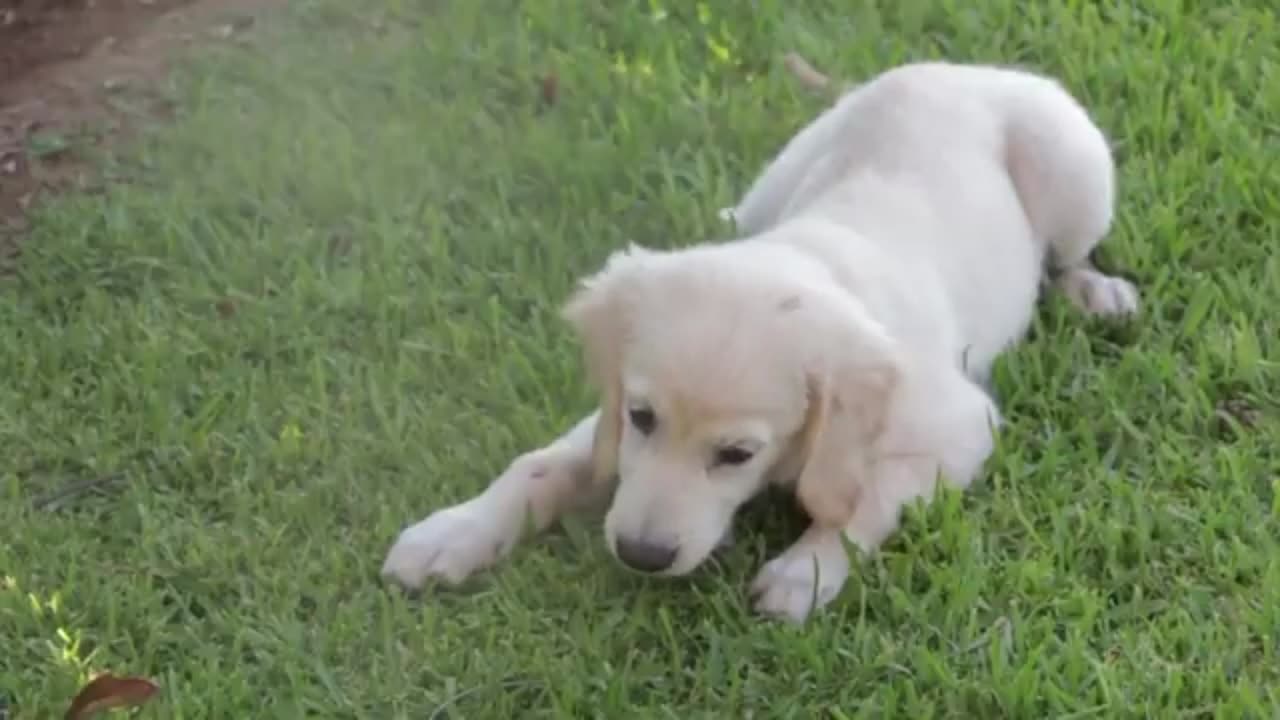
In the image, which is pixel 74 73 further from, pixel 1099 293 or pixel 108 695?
pixel 1099 293

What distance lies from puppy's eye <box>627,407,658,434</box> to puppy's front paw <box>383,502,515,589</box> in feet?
1.36

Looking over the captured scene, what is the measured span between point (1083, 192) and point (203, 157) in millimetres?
2313

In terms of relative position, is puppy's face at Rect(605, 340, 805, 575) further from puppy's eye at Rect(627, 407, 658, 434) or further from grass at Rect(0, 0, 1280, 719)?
grass at Rect(0, 0, 1280, 719)

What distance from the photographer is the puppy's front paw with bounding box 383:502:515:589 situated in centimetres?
394

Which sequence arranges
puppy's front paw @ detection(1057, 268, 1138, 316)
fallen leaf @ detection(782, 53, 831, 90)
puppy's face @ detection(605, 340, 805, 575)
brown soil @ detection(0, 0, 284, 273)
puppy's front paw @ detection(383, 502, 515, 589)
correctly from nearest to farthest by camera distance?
puppy's face @ detection(605, 340, 805, 575) < puppy's front paw @ detection(383, 502, 515, 589) < puppy's front paw @ detection(1057, 268, 1138, 316) < brown soil @ detection(0, 0, 284, 273) < fallen leaf @ detection(782, 53, 831, 90)

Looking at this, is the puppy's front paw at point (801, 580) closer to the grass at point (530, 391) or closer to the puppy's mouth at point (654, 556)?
the grass at point (530, 391)

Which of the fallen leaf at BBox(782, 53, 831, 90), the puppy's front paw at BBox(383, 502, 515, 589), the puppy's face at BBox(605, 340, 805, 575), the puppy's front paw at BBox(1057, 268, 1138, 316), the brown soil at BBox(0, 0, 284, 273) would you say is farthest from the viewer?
the fallen leaf at BBox(782, 53, 831, 90)

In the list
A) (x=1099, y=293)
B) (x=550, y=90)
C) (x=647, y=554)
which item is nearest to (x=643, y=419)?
(x=647, y=554)

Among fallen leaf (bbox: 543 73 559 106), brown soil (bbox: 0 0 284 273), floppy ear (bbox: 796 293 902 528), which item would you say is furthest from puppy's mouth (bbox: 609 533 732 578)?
fallen leaf (bbox: 543 73 559 106)

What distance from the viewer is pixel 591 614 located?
12.7 feet

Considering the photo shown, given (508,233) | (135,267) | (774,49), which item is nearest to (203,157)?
(135,267)

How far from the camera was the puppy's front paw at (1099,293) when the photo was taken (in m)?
4.67

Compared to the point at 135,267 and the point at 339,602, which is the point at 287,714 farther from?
the point at 135,267

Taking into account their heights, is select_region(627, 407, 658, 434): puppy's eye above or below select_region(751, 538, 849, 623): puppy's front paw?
above
